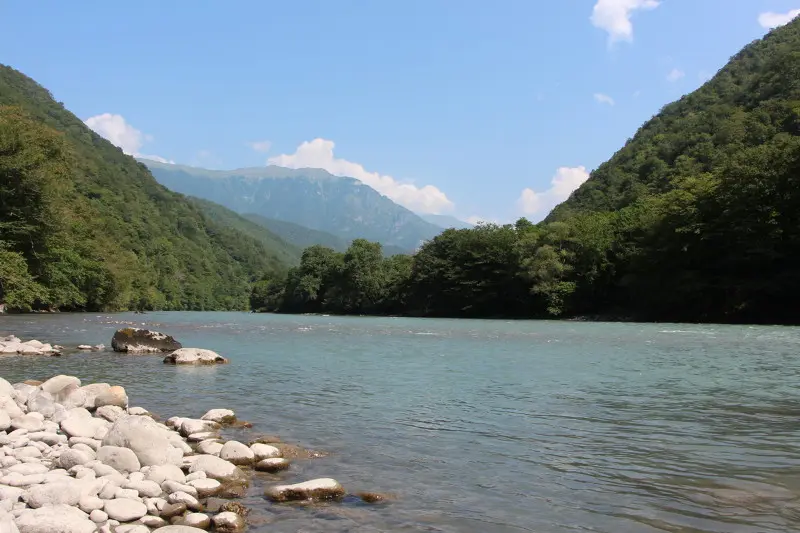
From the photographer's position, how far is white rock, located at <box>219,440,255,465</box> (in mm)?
9546

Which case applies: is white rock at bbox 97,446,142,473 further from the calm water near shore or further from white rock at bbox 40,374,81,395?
white rock at bbox 40,374,81,395

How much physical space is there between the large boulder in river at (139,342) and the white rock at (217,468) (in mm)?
20858

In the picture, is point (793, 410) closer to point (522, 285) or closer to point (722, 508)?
point (722, 508)

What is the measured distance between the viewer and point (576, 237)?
86875mm

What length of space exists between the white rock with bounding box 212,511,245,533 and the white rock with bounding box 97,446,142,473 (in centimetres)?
230

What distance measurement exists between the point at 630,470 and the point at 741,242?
61774 millimetres

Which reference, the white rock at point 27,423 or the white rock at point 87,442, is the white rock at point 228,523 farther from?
the white rock at point 27,423

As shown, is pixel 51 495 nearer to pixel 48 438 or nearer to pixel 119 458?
pixel 119 458

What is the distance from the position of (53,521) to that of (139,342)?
77.6 feet

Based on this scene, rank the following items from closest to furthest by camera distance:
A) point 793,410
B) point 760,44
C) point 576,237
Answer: point 793,410 → point 576,237 → point 760,44

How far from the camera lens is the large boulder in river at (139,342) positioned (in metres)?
27.8

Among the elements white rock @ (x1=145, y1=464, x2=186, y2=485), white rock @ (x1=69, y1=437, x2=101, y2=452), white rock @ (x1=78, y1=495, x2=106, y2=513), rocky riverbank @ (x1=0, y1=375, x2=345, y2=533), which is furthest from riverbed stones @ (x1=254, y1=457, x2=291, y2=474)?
white rock @ (x1=78, y1=495, x2=106, y2=513)

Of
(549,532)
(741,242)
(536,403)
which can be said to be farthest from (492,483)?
(741,242)

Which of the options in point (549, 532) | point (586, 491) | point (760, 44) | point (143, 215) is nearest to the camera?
point (549, 532)
